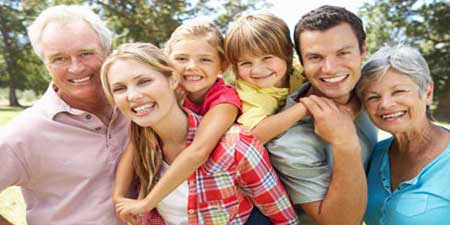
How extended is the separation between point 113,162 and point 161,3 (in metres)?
23.4

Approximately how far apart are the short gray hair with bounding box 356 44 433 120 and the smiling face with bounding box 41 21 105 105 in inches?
59.8

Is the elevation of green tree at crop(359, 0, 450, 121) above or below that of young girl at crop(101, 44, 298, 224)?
below

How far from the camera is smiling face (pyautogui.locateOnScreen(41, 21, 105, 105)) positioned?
264 centimetres

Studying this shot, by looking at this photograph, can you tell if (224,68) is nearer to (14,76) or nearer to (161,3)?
(161,3)

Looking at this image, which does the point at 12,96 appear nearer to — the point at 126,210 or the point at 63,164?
the point at 63,164

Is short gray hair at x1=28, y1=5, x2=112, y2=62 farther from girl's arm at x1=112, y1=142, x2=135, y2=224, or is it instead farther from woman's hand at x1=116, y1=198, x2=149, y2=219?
woman's hand at x1=116, y1=198, x2=149, y2=219

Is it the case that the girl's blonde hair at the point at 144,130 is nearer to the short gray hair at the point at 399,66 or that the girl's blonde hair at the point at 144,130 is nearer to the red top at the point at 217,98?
the red top at the point at 217,98

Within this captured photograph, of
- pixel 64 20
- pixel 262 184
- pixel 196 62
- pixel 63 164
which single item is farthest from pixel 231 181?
pixel 64 20

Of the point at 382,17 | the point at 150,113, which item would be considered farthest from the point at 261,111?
the point at 382,17

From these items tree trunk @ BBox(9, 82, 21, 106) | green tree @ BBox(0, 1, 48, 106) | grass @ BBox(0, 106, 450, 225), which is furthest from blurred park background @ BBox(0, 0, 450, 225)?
grass @ BBox(0, 106, 450, 225)

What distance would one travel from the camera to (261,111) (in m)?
2.52

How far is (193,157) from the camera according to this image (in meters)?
2.30

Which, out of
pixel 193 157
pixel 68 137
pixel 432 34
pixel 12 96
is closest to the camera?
pixel 193 157

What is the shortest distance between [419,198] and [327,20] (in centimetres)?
104
